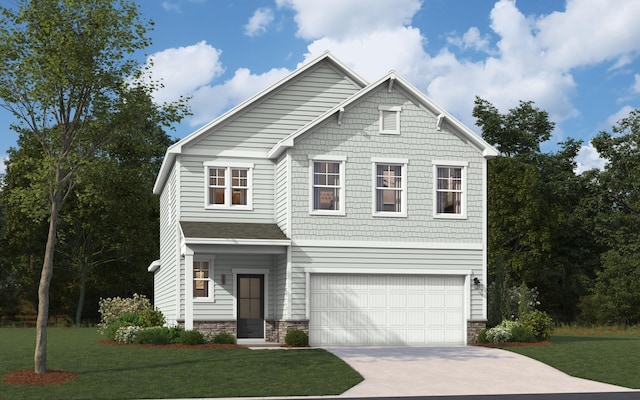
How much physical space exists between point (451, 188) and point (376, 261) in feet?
12.6

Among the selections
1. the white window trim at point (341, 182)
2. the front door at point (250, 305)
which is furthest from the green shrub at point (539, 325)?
the front door at point (250, 305)

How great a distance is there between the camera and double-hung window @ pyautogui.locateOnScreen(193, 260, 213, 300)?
91.3 ft

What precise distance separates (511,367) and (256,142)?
1264 centimetres

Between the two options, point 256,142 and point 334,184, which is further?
point 256,142

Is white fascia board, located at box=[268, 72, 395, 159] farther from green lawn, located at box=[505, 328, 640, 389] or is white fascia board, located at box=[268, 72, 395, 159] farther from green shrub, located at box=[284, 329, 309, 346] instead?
green lawn, located at box=[505, 328, 640, 389]

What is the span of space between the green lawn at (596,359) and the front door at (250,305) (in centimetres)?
885

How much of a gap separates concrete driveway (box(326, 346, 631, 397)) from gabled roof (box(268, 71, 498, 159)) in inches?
285

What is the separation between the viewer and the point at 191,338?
2489 centimetres

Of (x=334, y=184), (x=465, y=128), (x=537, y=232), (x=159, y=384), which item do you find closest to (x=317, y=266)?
(x=334, y=184)

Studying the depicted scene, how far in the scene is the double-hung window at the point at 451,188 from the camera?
92.3 ft

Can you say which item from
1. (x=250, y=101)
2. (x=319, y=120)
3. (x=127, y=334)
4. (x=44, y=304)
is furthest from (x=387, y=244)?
(x=44, y=304)

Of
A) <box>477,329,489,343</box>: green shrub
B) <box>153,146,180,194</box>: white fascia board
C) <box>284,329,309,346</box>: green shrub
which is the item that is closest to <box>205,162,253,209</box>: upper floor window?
<box>153,146,180,194</box>: white fascia board

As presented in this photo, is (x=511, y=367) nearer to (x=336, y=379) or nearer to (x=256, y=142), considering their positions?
(x=336, y=379)

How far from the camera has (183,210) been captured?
2816 centimetres
